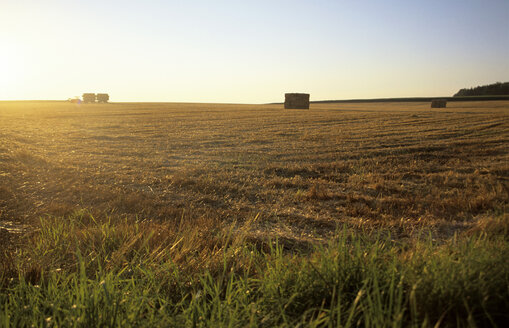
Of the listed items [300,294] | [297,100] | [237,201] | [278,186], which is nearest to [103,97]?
[297,100]

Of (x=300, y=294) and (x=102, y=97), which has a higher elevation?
(x=102, y=97)

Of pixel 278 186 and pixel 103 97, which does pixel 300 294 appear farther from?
pixel 103 97

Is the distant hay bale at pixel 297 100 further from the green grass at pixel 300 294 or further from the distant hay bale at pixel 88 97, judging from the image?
the distant hay bale at pixel 88 97

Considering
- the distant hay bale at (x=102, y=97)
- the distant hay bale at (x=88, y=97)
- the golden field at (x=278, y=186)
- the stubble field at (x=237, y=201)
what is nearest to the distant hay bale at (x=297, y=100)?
the golden field at (x=278, y=186)

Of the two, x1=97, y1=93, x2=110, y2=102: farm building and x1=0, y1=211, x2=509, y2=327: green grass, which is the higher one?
x1=97, y1=93, x2=110, y2=102: farm building

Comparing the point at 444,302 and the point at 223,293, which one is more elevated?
the point at 444,302

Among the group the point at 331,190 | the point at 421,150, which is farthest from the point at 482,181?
the point at 421,150

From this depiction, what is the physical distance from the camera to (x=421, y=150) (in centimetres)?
1084

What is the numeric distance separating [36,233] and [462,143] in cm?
1237

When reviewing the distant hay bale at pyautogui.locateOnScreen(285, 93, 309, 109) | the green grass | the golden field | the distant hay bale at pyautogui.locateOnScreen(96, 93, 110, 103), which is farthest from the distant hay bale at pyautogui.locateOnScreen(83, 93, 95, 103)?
the green grass

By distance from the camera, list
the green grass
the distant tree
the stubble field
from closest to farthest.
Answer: the green grass, the stubble field, the distant tree

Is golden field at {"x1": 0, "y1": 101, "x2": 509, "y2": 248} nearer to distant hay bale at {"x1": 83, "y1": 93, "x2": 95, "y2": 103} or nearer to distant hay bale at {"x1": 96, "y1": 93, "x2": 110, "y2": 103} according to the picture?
distant hay bale at {"x1": 83, "y1": 93, "x2": 95, "y2": 103}

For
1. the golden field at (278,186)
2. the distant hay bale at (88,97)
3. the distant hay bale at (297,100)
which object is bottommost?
the golden field at (278,186)

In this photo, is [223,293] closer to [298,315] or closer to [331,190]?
[298,315]
